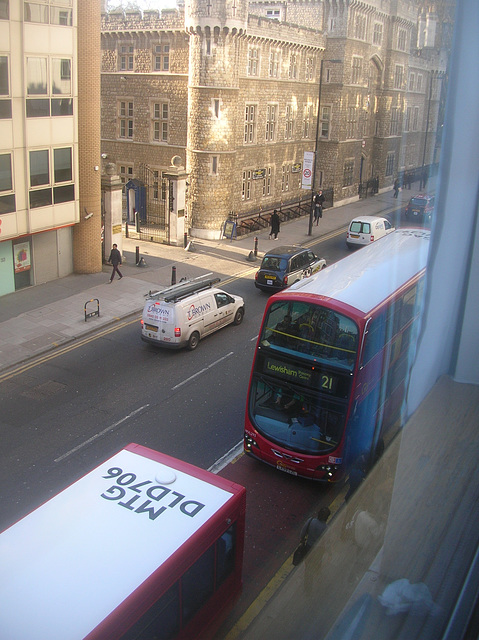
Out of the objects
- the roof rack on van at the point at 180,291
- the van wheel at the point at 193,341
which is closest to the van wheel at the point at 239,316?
the roof rack on van at the point at 180,291

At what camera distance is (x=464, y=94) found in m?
1.24

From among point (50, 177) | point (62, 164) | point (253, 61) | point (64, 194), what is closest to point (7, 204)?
point (50, 177)

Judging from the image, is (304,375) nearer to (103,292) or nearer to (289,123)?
(103,292)

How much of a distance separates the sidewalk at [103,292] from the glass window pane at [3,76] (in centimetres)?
555

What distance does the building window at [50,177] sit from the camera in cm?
1752

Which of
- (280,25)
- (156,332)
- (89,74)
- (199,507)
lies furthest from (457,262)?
(280,25)

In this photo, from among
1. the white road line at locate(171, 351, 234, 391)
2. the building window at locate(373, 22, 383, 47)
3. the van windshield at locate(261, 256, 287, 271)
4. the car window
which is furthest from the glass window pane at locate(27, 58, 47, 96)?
the building window at locate(373, 22, 383, 47)

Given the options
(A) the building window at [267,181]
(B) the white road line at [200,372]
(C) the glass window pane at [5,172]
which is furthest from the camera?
(A) the building window at [267,181]

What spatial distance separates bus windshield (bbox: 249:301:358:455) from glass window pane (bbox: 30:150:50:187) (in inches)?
452

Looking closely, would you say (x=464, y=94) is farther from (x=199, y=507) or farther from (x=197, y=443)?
(x=197, y=443)

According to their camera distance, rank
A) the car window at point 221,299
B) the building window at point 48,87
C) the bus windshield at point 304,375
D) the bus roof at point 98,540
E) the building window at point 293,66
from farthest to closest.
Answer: the building window at point 293,66 → the building window at point 48,87 → the car window at point 221,299 → the bus windshield at point 304,375 → the bus roof at point 98,540

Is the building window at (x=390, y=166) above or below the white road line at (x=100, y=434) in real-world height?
above

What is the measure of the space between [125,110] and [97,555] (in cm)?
2657

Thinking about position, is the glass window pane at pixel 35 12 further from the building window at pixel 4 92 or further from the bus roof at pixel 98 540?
the bus roof at pixel 98 540
